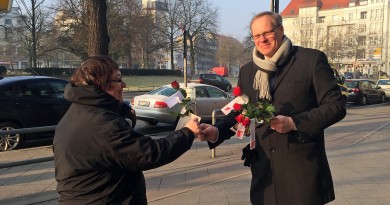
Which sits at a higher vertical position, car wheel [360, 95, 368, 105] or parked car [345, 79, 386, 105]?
parked car [345, 79, 386, 105]

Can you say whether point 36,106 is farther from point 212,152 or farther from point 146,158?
point 146,158

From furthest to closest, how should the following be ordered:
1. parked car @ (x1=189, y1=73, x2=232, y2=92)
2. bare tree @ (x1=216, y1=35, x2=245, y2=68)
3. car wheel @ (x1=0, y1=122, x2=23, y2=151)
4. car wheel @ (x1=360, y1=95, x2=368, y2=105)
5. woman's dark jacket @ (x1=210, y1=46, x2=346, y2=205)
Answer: bare tree @ (x1=216, y1=35, x2=245, y2=68), parked car @ (x1=189, y1=73, x2=232, y2=92), car wheel @ (x1=360, y1=95, x2=368, y2=105), car wheel @ (x1=0, y1=122, x2=23, y2=151), woman's dark jacket @ (x1=210, y1=46, x2=346, y2=205)

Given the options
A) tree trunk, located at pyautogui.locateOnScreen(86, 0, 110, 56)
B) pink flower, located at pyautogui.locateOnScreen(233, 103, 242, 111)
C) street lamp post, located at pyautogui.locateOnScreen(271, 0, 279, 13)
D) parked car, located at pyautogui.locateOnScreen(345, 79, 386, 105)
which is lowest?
parked car, located at pyautogui.locateOnScreen(345, 79, 386, 105)

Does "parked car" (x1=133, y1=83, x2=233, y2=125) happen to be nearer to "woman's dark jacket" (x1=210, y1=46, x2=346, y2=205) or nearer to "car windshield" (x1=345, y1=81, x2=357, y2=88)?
"woman's dark jacket" (x1=210, y1=46, x2=346, y2=205)

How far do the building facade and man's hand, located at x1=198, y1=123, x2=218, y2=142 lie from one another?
57.2m

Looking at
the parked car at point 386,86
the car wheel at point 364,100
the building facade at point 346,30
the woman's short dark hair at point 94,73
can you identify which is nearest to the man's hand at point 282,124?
the woman's short dark hair at point 94,73

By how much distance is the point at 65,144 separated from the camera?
80.7 inches

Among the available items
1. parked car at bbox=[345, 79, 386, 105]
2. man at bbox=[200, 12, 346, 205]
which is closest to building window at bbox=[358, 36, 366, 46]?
parked car at bbox=[345, 79, 386, 105]

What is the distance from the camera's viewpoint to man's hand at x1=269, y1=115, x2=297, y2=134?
221 centimetres

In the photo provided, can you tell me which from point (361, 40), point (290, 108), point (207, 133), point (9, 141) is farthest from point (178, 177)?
point (361, 40)

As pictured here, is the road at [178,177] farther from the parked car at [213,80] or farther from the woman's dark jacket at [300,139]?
the parked car at [213,80]

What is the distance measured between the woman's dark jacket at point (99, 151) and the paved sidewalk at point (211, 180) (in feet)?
9.91

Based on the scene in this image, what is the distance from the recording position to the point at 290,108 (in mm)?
2426

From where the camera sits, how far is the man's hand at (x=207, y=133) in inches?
96.9
